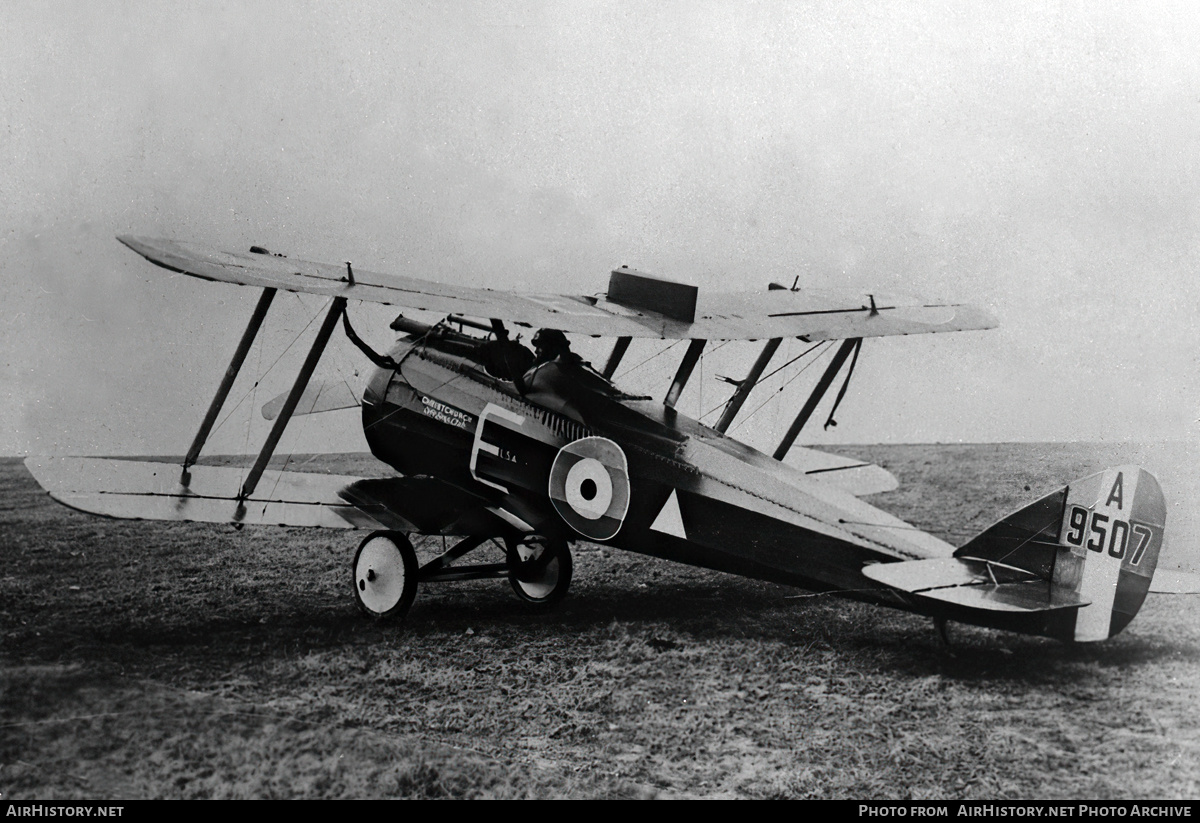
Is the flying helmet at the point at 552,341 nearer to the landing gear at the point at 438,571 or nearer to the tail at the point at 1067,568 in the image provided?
the landing gear at the point at 438,571

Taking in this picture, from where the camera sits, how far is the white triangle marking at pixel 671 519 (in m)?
5.49

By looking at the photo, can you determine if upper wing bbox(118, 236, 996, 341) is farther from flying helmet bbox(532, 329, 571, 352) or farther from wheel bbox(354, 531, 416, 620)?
wheel bbox(354, 531, 416, 620)

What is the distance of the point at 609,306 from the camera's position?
20.0 ft

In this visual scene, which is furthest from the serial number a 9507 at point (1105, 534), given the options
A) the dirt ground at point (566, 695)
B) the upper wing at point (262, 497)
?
the upper wing at point (262, 497)

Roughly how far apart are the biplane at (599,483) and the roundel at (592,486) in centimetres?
1

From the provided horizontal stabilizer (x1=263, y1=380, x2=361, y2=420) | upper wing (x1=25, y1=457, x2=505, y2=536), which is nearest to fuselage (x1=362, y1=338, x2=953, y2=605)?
upper wing (x1=25, y1=457, x2=505, y2=536)

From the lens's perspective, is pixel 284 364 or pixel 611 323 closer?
pixel 611 323

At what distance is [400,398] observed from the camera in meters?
6.48

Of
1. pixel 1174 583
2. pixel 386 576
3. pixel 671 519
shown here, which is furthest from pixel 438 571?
pixel 1174 583

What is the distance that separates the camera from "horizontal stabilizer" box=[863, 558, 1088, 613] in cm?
434

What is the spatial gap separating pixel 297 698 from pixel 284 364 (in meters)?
2.95

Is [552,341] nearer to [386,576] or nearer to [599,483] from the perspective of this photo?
[599,483]

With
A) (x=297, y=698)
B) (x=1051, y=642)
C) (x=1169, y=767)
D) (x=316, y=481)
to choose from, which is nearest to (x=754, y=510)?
(x=1051, y=642)

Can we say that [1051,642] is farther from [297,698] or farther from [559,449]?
[297,698]
